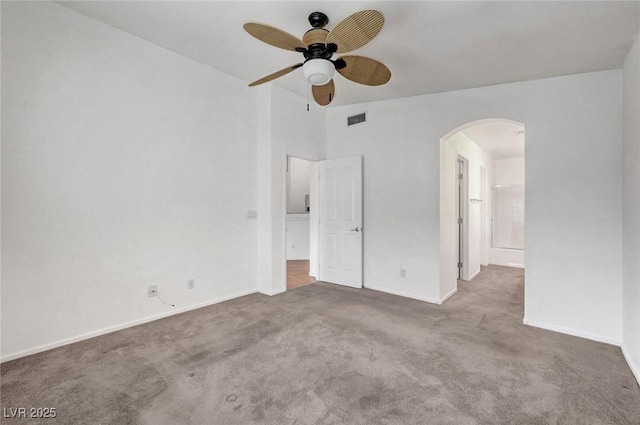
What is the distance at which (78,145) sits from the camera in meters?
2.60

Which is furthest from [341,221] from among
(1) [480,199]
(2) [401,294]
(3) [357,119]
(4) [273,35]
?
(1) [480,199]

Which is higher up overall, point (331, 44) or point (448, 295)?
point (331, 44)

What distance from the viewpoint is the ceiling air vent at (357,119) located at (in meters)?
4.48

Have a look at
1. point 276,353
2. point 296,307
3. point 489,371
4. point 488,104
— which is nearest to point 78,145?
point 276,353

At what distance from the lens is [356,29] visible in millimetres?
1827

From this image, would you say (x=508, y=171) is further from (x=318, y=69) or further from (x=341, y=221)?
(x=318, y=69)

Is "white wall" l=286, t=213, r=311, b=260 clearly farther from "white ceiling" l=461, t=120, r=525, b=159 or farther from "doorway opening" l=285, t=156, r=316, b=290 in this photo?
"white ceiling" l=461, t=120, r=525, b=159

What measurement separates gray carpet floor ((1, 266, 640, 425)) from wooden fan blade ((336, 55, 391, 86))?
2371 mm

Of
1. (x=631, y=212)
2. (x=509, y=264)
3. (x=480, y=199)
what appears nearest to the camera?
(x=631, y=212)

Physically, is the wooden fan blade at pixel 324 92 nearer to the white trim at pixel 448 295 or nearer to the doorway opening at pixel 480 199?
the doorway opening at pixel 480 199

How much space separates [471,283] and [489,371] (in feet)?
9.75

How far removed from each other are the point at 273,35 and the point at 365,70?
2.62 feet

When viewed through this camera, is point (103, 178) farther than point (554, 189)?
No

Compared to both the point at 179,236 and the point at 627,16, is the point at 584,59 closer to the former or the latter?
the point at 627,16
